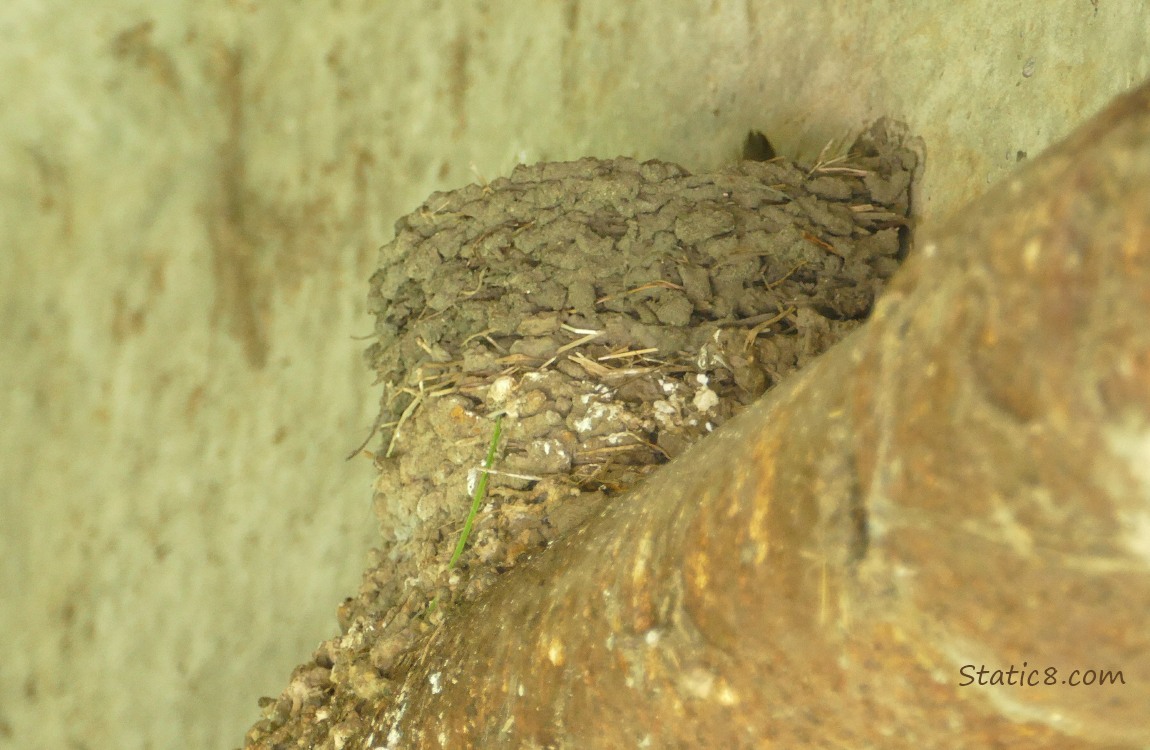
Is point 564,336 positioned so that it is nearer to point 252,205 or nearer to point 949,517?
point 252,205

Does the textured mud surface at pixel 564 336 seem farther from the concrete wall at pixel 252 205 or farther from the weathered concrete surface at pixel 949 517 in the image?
the weathered concrete surface at pixel 949 517

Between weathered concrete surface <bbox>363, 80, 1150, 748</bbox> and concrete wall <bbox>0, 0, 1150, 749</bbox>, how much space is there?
4.77ft

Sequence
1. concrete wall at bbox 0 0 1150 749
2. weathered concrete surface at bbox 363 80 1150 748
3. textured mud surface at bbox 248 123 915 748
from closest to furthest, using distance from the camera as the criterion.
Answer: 1. weathered concrete surface at bbox 363 80 1150 748
2. textured mud surface at bbox 248 123 915 748
3. concrete wall at bbox 0 0 1150 749

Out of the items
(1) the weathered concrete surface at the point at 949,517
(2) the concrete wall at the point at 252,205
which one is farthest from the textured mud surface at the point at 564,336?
(1) the weathered concrete surface at the point at 949,517

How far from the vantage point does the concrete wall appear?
251 cm

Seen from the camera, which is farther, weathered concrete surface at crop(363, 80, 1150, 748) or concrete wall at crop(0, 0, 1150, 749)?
concrete wall at crop(0, 0, 1150, 749)

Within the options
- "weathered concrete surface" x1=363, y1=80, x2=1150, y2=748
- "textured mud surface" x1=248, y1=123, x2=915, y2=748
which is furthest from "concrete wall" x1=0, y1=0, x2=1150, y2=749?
"weathered concrete surface" x1=363, y1=80, x2=1150, y2=748

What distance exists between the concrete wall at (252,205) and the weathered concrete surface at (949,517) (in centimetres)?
145

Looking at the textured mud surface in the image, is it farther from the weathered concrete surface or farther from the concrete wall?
the weathered concrete surface

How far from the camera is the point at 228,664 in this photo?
3.27 metres

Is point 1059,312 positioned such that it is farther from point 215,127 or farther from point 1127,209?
point 215,127

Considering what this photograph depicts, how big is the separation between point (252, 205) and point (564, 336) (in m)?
1.08

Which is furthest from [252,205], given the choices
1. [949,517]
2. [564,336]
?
[949,517]

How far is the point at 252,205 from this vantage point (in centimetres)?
294
